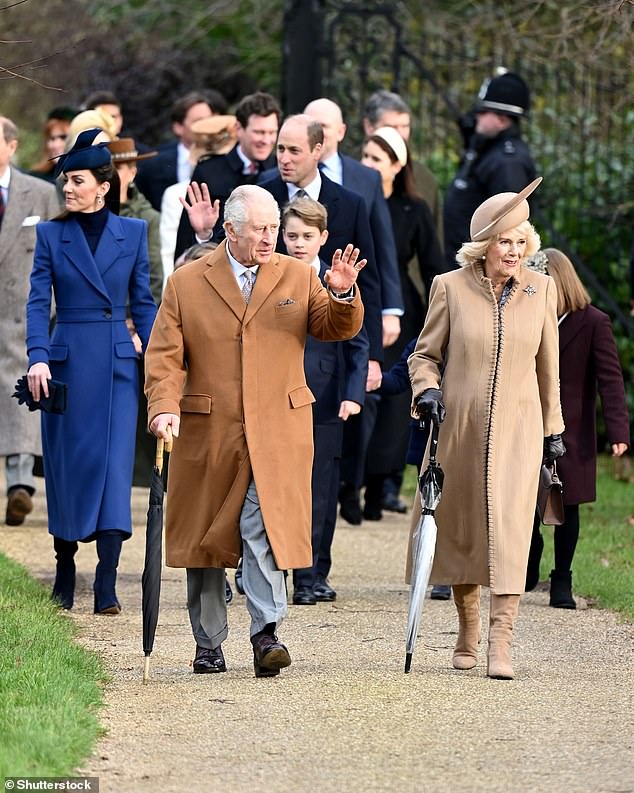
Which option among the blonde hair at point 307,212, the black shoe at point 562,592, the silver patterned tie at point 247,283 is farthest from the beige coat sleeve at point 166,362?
the black shoe at point 562,592

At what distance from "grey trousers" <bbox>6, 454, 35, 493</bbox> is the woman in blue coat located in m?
2.28

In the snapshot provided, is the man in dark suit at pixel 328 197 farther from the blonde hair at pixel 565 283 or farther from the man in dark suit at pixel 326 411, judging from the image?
the blonde hair at pixel 565 283

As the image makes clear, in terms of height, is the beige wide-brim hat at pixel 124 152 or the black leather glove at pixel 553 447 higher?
the beige wide-brim hat at pixel 124 152

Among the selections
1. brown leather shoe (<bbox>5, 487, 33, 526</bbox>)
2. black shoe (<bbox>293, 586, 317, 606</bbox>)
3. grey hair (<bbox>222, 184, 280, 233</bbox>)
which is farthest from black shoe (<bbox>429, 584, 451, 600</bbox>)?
brown leather shoe (<bbox>5, 487, 33, 526</bbox>)

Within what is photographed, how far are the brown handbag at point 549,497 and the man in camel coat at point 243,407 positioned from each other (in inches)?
37.2

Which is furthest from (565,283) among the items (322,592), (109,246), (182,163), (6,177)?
(182,163)

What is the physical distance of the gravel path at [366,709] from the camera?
5332 millimetres

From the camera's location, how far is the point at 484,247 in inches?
275

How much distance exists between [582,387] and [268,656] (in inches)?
104

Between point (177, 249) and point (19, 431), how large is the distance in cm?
182

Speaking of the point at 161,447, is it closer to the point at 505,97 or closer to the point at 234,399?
the point at 234,399

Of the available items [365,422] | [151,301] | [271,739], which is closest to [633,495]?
[365,422]

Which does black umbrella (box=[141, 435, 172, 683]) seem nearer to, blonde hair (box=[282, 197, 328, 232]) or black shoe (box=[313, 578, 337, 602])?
blonde hair (box=[282, 197, 328, 232])

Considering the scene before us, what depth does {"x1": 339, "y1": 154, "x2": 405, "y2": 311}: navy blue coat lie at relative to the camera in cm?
936
